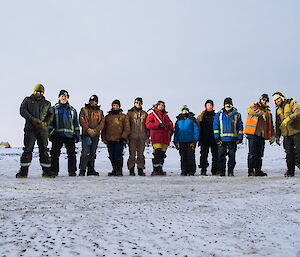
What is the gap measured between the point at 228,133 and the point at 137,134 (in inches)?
83.8

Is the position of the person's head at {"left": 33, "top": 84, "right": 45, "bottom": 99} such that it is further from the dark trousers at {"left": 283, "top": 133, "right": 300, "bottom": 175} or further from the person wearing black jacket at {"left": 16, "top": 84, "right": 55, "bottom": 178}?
the dark trousers at {"left": 283, "top": 133, "right": 300, "bottom": 175}

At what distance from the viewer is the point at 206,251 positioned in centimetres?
158

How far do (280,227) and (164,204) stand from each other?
1.02m

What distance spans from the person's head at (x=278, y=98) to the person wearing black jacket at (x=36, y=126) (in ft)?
15.5

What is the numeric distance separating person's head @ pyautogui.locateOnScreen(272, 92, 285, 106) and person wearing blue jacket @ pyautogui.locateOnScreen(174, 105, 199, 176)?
71.3 inches

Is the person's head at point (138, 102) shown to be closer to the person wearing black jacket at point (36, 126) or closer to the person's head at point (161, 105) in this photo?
the person's head at point (161, 105)

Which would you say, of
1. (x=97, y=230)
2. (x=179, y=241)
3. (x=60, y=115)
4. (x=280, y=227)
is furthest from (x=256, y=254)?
(x=60, y=115)

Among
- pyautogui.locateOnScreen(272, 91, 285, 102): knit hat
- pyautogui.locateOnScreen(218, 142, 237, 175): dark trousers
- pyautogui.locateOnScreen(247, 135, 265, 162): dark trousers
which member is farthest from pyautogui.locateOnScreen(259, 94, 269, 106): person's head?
pyautogui.locateOnScreen(218, 142, 237, 175): dark trousers

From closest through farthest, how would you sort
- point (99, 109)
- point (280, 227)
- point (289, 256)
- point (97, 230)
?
point (289, 256), point (97, 230), point (280, 227), point (99, 109)

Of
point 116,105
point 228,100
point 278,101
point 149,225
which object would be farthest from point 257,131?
point 149,225

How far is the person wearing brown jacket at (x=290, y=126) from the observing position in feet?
20.2

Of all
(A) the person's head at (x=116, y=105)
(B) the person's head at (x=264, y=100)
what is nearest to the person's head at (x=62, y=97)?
(A) the person's head at (x=116, y=105)

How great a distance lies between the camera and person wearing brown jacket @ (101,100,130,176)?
7104 millimetres

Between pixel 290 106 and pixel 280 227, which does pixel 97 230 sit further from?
pixel 290 106
